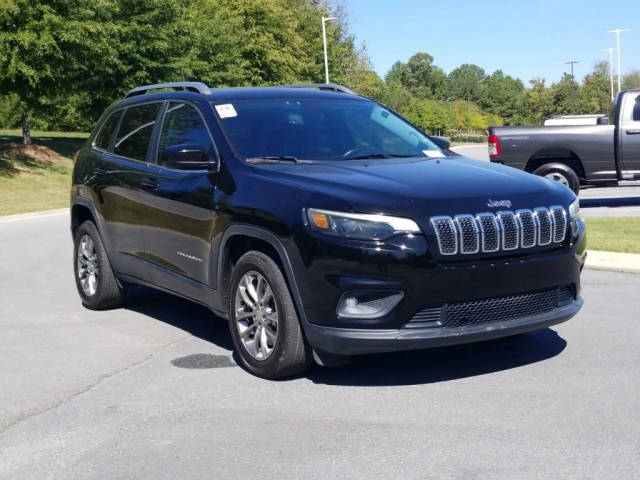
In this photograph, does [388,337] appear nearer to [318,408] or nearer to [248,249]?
[318,408]

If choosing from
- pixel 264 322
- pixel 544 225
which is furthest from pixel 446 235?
pixel 264 322

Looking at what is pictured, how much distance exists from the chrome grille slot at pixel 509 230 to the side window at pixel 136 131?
3202 millimetres

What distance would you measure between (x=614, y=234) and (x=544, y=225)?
6686mm

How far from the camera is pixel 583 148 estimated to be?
16016mm

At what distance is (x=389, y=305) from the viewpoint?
16.6 feet

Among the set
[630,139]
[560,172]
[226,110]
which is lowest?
[560,172]

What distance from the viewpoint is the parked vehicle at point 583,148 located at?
627 inches

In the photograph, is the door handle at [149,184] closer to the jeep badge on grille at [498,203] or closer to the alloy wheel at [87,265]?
the alloy wheel at [87,265]

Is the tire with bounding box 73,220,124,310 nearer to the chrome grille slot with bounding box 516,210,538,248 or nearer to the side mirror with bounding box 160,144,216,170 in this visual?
the side mirror with bounding box 160,144,216,170

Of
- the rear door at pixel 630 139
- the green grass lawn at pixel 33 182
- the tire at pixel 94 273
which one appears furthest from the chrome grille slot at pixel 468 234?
the green grass lawn at pixel 33 182

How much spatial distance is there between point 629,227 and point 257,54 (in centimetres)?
3535

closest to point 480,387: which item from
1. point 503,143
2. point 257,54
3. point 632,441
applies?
point 632,441

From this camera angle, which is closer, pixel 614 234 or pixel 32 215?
pixel 614 234

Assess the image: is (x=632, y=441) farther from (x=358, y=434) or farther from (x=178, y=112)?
(x=178, y=112)
